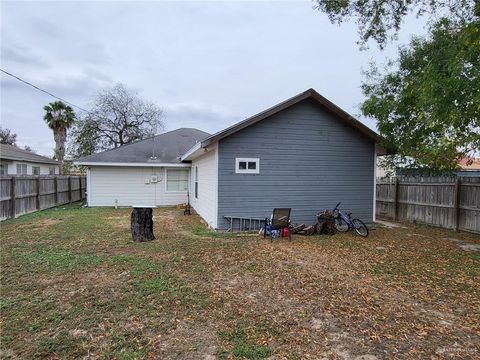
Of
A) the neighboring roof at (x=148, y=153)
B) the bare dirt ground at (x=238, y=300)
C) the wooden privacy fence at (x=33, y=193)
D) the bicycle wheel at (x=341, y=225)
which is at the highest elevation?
the neighboring roof at (x=148, y=153)

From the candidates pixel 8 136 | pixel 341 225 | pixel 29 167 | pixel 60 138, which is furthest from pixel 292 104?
pixel 8 136

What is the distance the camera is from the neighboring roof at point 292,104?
29.9 ft

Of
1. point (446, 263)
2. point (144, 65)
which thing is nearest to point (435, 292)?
point (446, 263)

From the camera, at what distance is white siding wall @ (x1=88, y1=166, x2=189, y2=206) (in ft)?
54.3

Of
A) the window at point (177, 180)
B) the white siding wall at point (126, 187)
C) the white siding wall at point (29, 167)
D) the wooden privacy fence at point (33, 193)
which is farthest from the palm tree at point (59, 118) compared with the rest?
the window at point (177, 180)

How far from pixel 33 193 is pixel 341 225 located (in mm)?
12622

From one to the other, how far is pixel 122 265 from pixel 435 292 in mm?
5139

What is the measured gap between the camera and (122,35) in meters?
12.7

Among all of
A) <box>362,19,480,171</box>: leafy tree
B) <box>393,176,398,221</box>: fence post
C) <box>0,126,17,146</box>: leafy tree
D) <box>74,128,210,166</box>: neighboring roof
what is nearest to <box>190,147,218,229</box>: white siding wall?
<box>362,19,480,171</box>: leafy tree

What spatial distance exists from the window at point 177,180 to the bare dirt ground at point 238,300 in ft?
30.4

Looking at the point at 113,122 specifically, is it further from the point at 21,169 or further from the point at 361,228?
the point at 361,228

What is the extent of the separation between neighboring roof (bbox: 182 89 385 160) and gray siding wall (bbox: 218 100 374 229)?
0.81 feet

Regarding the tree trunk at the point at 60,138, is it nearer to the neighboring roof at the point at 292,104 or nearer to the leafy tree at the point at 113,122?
the leafy tree at the point at 113,122

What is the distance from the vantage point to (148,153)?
17.3 m
